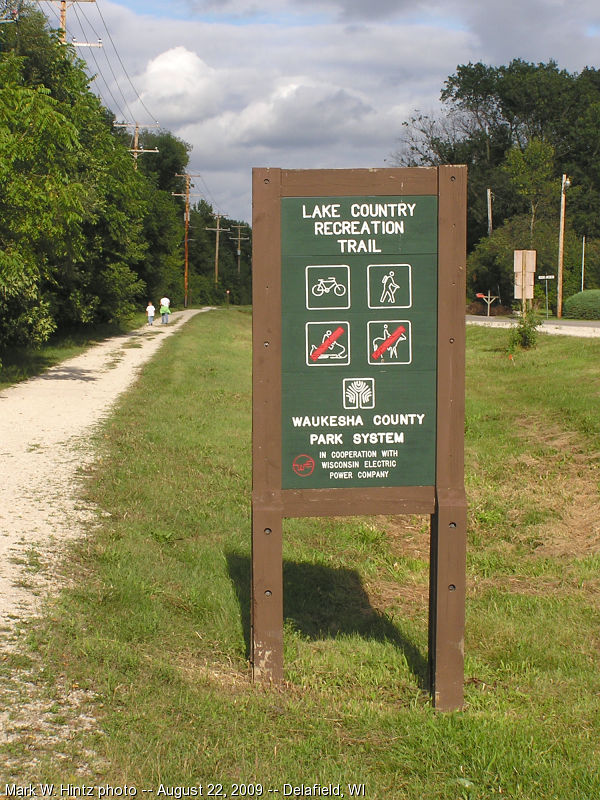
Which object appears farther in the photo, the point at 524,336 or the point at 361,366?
the point at 524,336

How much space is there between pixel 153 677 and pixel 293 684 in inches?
26.9

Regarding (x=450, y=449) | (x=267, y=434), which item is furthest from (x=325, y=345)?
(x=450, y=449)

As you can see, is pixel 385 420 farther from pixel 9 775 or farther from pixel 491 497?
pixel 491 497

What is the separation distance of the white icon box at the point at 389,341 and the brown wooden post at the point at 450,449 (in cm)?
16

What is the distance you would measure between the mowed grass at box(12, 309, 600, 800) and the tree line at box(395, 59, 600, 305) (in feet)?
206

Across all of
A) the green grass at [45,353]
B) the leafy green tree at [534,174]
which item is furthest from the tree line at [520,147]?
the green grass at [45,353]

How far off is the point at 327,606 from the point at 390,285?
2370 mm

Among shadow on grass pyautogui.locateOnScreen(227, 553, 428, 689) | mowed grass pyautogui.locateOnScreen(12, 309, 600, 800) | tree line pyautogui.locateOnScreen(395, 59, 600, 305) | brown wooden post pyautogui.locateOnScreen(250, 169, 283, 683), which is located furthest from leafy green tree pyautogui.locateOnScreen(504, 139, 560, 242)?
brown wooden post pyautogui.locateOnScreen(250, 169, 283, 683)

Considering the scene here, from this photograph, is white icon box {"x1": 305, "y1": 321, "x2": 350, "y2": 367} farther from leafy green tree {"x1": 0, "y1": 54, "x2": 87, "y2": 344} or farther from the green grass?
the green grass

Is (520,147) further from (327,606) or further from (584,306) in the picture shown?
(327,606)

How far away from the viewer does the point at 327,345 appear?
15.0ft

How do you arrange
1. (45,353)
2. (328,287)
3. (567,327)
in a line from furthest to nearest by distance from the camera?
(567,327)
(45,353)
(328,287)

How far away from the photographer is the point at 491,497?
30.4ft

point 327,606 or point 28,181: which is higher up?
point 28,181
